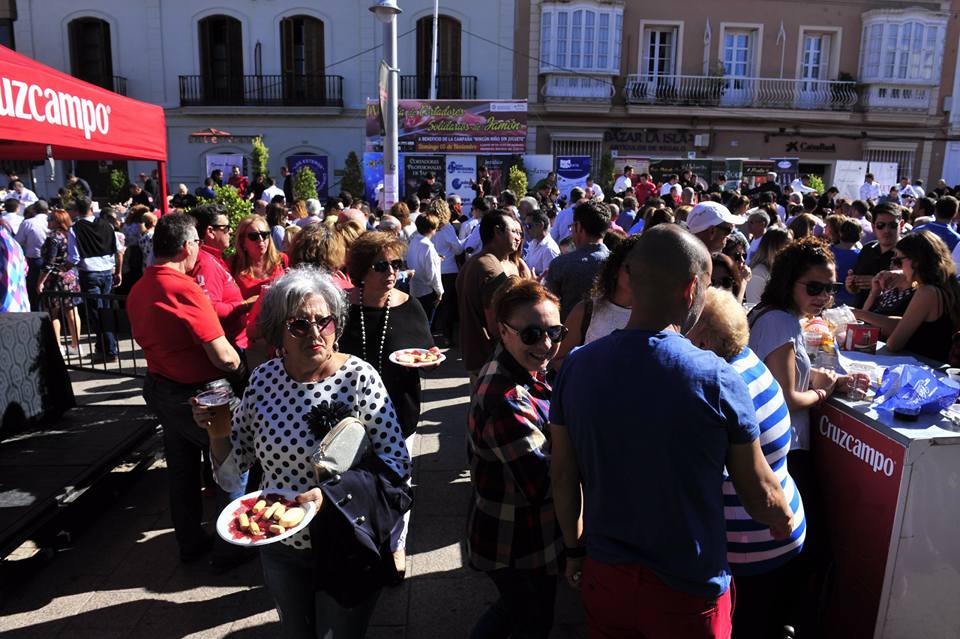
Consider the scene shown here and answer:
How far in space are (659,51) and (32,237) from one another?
829 inches

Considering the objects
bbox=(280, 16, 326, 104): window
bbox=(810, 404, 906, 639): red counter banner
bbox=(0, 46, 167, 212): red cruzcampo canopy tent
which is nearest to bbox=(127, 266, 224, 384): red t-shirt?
bbox=(0, 46, 167, 212): red cruzcampo canopy tent

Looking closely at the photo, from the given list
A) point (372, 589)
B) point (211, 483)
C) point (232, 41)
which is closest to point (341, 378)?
point (372, 589)

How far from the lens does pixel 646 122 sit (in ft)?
76.7

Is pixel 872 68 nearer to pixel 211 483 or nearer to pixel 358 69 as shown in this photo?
pixel 358 69

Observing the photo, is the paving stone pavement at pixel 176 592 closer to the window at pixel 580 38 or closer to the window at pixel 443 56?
the window at pixel 443 56

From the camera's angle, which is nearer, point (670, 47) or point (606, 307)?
point (606, 307)

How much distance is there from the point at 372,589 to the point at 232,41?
79.8ft

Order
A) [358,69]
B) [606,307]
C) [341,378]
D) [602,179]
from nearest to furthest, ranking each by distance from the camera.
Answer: [341,378] < [606,307] < [602,179] < [358,69]

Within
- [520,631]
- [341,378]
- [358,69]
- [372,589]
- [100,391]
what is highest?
[358,69]

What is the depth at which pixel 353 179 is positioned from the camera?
21.0 meters

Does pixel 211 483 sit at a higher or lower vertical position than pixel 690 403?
lower

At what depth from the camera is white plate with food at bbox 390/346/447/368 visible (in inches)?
126

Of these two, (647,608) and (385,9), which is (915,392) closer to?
(647,608)

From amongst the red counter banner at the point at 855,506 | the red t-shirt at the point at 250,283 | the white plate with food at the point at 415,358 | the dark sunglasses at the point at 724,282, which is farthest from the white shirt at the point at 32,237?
the red counter banner at the point at 855,506
